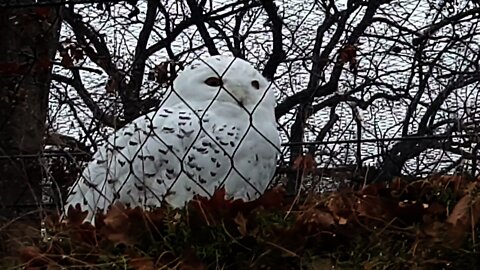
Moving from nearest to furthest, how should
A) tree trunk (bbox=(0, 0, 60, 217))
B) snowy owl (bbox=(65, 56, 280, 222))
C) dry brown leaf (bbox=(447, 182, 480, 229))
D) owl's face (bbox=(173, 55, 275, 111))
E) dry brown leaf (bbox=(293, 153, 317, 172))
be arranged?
dry brown leaf (bbox=(447, 182, 480, 229)), dry brown leaf (bbox=(293, 153, 317, 172)), snowy owl (bbox=(65, 56, 280, 222)), owl's face (bbox=(173, 55, 275, 111)), tree trunk (bbox=(0, 0, 60, 217))

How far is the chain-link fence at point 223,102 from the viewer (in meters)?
1.38

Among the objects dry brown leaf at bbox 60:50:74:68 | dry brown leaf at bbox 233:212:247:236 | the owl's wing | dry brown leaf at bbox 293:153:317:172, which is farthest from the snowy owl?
dry brown leaf at bbox 233:212:247:236

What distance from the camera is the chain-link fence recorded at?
1.38 meters

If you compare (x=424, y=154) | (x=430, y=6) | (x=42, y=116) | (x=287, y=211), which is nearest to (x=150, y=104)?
(x=42, y=116)

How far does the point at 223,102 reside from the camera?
1486mm

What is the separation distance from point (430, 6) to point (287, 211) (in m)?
2.01

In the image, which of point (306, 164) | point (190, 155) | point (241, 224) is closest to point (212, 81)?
point (190, 155)

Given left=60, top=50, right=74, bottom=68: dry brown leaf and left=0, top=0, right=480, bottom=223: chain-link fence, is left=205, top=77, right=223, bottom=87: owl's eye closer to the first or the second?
left=0, top=0, right=480, bottom=223: chain-link fence

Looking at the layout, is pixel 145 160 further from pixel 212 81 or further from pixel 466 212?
pixel 466 212

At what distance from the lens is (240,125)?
4.74 feet

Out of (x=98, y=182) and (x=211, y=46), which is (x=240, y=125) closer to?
(x=98, y=182)

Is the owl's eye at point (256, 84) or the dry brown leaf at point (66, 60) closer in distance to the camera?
the owl's eye at point (256, 84)

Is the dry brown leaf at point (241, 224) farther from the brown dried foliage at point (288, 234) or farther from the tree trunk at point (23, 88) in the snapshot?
Answer: the tree trunk at point (23, 88)

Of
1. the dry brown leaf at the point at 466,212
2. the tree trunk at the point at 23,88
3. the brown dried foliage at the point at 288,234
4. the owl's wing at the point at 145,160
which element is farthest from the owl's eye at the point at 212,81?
the dry brown leaf at the point at 466,212
